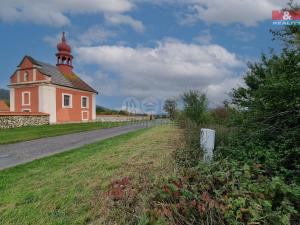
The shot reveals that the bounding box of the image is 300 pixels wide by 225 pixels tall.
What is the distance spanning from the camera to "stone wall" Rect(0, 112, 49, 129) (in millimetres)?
20531

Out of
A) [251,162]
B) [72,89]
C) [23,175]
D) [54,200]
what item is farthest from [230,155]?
[72,89]

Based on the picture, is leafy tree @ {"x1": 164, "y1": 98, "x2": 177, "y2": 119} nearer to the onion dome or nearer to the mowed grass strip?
the mowed grass strip

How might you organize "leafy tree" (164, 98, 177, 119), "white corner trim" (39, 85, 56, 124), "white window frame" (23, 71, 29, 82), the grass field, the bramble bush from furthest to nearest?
1. "white window frame" (23, 71, 29, 82)
2. "white corner trim" (39, 85, 56, 124)
3. "leafy tree" (164, 98, 177, 119)
4. the grass field
5. the bramble bush

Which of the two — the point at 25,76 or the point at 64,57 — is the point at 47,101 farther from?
the point at 64,57

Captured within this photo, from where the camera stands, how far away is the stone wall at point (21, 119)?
20531mm

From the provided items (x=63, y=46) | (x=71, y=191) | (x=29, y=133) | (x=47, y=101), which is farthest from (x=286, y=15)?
(x=63, y=46)

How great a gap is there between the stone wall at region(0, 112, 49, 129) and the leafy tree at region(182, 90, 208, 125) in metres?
16.7

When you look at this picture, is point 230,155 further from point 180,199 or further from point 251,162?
point 180,199

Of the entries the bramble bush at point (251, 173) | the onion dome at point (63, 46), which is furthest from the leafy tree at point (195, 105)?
the onion dome at point (63, 46)

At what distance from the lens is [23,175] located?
524 centimetres

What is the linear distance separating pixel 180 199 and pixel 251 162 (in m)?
1.34

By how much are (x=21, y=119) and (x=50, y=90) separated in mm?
6347

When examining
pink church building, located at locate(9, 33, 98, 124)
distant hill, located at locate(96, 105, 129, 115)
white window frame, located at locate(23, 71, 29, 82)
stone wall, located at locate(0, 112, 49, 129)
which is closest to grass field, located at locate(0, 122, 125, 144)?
stone wall, located at locate(0, 112, 49, 129)

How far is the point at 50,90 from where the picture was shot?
27.9m
